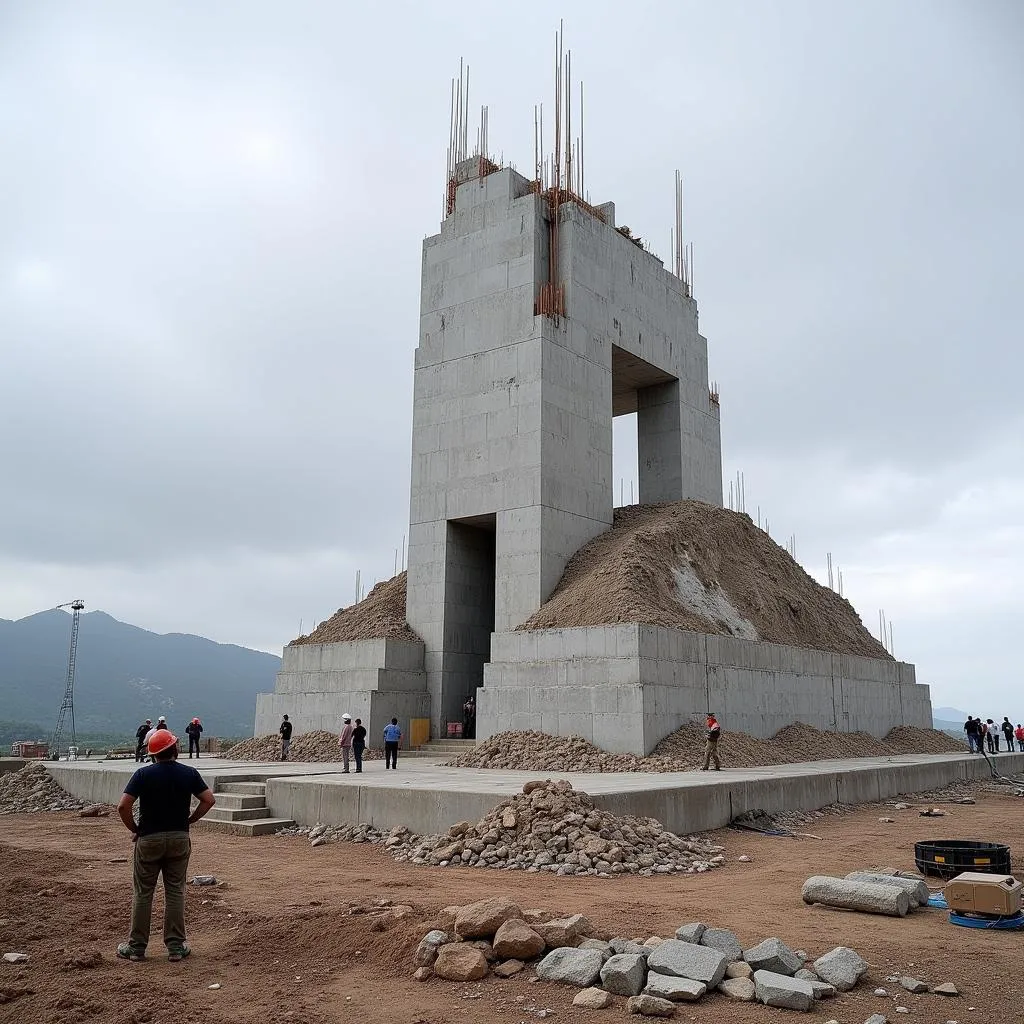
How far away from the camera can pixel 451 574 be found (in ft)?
92.6

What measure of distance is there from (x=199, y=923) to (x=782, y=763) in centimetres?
1744

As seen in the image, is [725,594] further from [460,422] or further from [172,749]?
[172,749]

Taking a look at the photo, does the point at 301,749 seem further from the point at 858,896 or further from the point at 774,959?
the point at 774,959

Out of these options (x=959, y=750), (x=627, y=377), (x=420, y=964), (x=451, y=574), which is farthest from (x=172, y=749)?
(x=959, y=750)

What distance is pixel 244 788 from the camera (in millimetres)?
16516

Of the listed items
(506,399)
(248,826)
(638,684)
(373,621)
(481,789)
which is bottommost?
(248,826)

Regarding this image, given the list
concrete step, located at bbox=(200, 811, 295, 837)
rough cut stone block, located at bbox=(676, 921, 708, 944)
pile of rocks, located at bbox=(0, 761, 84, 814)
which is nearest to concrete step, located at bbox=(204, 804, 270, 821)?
concrete step, located at bbox=(200, 811, 295, 837)

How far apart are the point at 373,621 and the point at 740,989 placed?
23473 mm

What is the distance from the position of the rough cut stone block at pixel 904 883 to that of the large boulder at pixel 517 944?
3909 millimetres

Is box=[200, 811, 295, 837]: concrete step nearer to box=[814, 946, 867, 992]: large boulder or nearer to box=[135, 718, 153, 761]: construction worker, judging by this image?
box=[135, 718, 153, 761]: construction worker

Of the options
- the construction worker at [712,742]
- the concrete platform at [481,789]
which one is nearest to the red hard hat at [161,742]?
the concrete platform at [481,789]

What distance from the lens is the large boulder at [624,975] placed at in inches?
240

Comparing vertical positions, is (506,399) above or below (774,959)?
above

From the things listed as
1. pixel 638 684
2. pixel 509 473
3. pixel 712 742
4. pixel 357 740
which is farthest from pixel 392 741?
pixel 509 473
